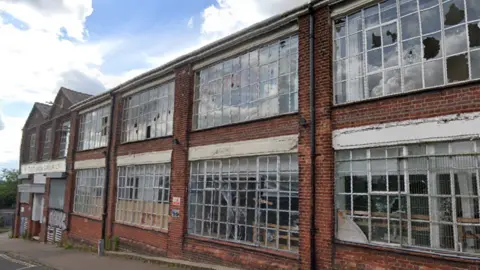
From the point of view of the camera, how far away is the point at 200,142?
11.6 meters

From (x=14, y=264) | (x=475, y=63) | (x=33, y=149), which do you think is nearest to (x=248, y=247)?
(x=475, y=63)

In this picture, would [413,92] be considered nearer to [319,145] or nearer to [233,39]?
[319,145]

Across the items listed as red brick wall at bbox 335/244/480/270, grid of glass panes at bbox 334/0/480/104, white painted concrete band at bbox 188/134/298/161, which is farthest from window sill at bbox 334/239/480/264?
grid of glass panes at bbox 334/0/480/104

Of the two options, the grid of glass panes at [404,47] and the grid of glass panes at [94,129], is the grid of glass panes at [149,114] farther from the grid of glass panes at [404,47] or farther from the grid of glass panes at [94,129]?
the grid of glass panes at [404,47]

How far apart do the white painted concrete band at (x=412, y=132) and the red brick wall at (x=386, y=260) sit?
1.99m

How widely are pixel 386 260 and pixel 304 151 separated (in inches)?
110

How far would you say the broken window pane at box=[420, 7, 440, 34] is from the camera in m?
6.97

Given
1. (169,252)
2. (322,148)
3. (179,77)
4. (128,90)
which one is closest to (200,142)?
(179,77)

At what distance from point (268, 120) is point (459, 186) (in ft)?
15.0

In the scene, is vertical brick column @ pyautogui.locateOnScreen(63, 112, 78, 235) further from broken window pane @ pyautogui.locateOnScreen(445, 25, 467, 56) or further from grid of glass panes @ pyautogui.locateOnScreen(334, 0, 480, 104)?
broken window pane @ pyautogui.locateOnScreen(445, 25, 467, 56)

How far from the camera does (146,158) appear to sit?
45.8 ft

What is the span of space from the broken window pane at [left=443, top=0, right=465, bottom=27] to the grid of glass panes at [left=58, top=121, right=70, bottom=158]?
19.1 metres

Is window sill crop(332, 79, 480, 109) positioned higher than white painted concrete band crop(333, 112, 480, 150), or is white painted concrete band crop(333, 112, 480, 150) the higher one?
window sill crop(332, 79, 480, 109)

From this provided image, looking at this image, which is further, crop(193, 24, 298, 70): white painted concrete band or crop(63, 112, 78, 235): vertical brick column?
crop(63, 112, 78, 235): vertical brick column
